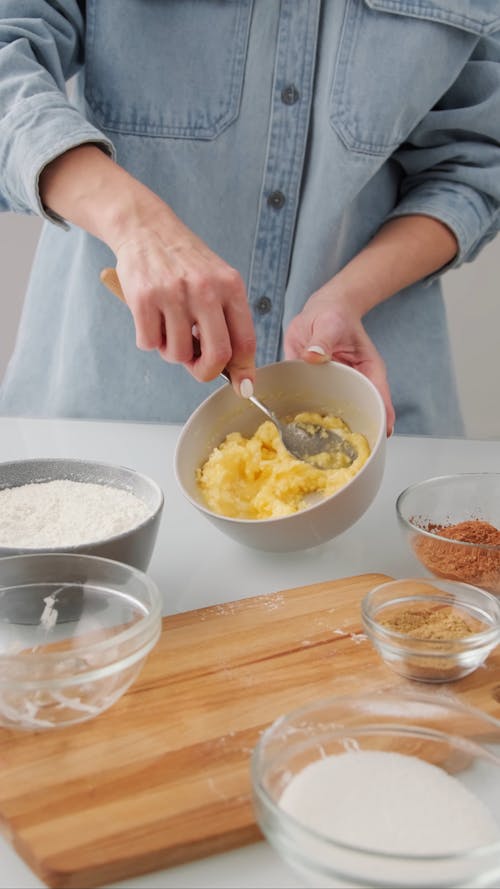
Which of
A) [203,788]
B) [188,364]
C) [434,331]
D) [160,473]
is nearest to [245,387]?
[188,364]

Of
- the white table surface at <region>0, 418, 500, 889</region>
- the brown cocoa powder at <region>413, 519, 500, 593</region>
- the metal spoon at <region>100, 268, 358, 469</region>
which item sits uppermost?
the brown cocoa powder at <region>413, 519, 500, 593</region>

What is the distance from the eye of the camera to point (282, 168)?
1.34 metres

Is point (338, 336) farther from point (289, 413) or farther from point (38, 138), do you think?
point (38, 138)

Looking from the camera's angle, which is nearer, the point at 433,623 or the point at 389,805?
the point at 389,805

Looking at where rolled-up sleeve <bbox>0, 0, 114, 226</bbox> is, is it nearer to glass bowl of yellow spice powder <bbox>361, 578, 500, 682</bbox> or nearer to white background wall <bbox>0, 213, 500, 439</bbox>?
glass bowl of yellow spice powder <bbox>361, 578, 500, 682</bbox>

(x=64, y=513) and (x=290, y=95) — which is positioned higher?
(x=290, y=95)

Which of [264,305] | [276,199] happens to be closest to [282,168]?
[276,199]

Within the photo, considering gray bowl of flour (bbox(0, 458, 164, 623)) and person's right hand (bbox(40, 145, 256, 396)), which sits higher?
person's right hand (bbox(40, 145, 256, 396))

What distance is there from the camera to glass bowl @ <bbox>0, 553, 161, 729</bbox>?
68 centimetres

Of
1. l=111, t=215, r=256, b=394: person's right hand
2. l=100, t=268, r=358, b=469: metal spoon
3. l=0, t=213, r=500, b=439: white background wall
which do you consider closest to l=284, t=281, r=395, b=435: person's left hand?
l=100, t=268, r=358, b=469: metal spoon

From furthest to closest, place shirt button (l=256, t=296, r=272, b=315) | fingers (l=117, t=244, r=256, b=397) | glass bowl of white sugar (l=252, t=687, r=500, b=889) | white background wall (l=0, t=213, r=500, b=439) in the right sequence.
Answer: white background wall (l=0, t=213, r=500, b=439) < shirt button (l=256, t=296, r=272, b=315) < fingers (l=117, t=244, r=256, b=397) < glass bowl of white sugar (l=252, t=687, r=500, b=889)

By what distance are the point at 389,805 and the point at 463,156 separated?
3.43 feet

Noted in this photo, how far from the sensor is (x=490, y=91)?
4.55 feet

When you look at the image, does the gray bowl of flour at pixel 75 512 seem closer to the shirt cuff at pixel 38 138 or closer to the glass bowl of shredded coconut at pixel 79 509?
the glass bowl of shredded coconut at pixel 79 509
